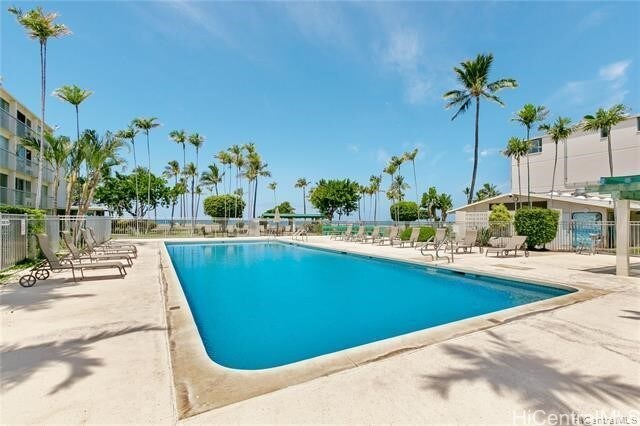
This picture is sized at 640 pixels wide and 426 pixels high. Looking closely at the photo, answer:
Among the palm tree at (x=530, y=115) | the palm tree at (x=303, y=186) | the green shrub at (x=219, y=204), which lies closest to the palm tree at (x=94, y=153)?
the green shrub at (x=219, y=204)

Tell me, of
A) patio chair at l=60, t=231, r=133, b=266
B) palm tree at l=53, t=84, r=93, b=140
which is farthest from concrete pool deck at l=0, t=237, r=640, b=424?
palm tree at l=53, t=84, r=93, b=140

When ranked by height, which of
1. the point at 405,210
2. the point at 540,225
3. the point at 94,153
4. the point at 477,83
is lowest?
the point at 540,225

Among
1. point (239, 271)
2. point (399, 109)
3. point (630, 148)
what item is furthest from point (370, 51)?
point (630, 148)

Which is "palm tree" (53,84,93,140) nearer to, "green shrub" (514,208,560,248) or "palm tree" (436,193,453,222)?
"green shrub" (514,208,560,248)

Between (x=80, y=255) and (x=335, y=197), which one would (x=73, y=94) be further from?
(x=335, y=197)

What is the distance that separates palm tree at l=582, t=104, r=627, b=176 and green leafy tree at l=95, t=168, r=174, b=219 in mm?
52489

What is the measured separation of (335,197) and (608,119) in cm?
3101

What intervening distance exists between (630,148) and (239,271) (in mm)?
32378

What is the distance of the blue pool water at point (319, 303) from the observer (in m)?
5.09

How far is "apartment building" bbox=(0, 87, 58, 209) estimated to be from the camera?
841 inches

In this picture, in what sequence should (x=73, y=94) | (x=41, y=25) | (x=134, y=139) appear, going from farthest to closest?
(x=134, y=139) < (x=73, y=94) < (x=41, y=25)

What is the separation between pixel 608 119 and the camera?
24703 millimetres

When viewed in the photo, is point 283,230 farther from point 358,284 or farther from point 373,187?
point 373,187

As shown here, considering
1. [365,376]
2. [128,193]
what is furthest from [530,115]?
[128,193]
